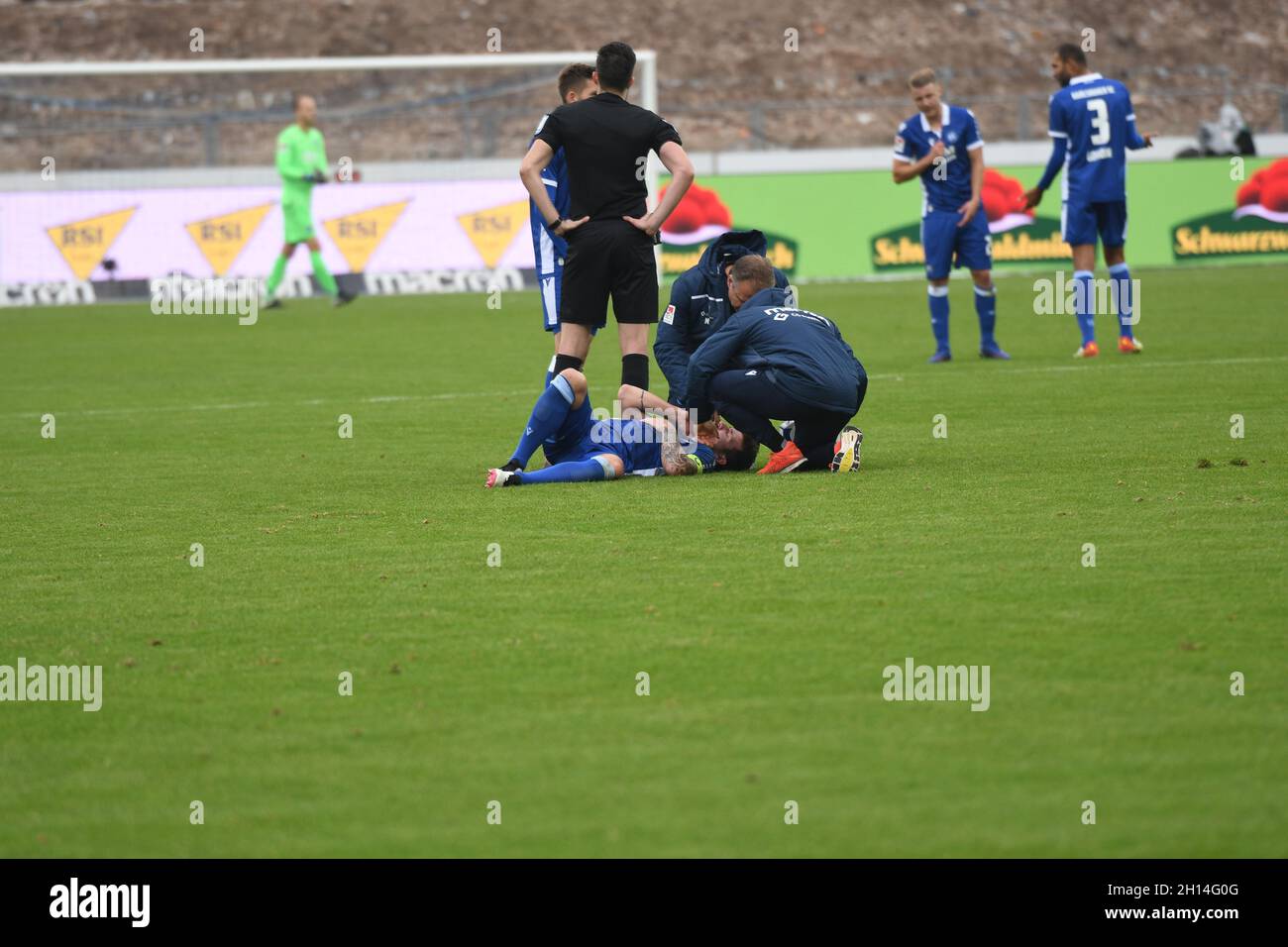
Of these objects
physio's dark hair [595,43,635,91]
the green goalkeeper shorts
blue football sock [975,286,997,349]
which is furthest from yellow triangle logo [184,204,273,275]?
physio's dark hair [595,43,635,91]

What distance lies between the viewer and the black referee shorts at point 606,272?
368 inches

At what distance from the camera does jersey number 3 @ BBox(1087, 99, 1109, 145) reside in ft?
48.0

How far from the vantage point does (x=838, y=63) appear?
4038cm

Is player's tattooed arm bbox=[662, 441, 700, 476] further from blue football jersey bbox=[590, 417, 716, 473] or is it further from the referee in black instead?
the referee in black

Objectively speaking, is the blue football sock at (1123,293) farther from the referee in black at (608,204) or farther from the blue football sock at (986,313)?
the referee in black at (608,204)

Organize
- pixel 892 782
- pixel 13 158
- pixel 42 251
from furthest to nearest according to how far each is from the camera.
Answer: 1. pixel 13 158
2. pixel 42 251
3. pixel 892 782

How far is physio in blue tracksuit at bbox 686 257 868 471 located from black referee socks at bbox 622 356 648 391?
41 centimetres

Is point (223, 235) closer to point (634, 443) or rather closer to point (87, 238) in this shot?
point (87, 238)

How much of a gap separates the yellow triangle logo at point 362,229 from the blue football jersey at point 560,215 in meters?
13.2

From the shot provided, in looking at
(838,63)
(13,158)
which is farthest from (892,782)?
(838,63)

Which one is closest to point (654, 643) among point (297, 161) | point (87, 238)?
point (297, 161)

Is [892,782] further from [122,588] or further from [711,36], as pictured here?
[711,36]

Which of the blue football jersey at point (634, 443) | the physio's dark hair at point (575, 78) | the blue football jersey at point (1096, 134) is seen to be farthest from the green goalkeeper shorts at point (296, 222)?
the blue football jersey at point (634, 443)

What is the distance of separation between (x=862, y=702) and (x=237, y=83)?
34036 mm
